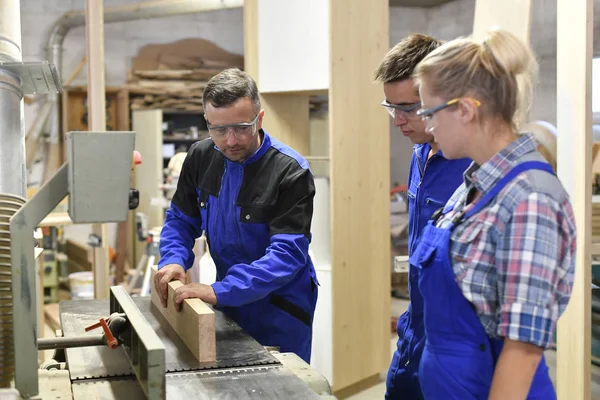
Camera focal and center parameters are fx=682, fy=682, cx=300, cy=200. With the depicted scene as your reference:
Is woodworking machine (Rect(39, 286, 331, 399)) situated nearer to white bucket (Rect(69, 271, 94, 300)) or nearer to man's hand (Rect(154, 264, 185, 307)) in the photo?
man's hand (Rect(154, 264, 185, 307))

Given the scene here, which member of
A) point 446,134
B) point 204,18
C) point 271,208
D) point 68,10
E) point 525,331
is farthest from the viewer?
point 204,18

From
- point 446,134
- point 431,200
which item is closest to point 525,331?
point 446,134

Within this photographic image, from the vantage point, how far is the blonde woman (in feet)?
3.61

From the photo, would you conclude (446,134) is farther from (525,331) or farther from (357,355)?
(357,355)

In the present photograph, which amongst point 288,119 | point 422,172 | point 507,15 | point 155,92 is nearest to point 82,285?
point 155,92

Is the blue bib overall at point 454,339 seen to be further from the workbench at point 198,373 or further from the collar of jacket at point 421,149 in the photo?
the collar of jacket at point 421,149

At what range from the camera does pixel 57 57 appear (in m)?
6.50

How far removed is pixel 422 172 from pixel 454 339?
23.5 inches

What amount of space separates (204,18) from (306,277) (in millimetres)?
5365

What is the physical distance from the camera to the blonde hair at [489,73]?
1162 mm

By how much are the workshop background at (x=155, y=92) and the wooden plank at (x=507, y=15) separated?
3275 mm

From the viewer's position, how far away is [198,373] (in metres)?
1.54

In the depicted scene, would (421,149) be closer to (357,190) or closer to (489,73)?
(489,73)

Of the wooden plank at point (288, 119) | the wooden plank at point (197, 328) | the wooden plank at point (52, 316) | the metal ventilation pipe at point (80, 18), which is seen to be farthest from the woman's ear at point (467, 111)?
the metal ventilation pipe at point (80, 18)
